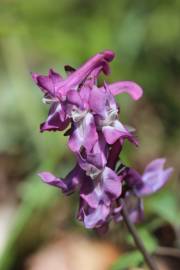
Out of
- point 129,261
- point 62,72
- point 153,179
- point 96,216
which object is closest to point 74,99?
point 96,216

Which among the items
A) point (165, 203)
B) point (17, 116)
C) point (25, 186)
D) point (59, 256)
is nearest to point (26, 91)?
point (17, 116)

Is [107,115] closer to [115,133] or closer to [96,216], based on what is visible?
[115,133]

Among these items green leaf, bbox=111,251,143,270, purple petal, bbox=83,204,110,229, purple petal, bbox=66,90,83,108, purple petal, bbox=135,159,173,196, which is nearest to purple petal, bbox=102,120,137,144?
purple petal, bbox=66,90,83,108

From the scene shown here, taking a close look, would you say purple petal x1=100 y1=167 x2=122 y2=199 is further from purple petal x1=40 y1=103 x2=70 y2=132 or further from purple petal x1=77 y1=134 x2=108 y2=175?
purple petal x1=40 y1=103 x2=70 y2=132

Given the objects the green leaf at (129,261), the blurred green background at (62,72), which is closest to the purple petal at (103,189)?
the green leaf at (129,261)

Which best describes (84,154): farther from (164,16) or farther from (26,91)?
(164,16)

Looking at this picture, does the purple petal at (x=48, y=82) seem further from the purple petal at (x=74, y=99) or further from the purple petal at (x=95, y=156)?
the purple petal at (x=95, y=156)
